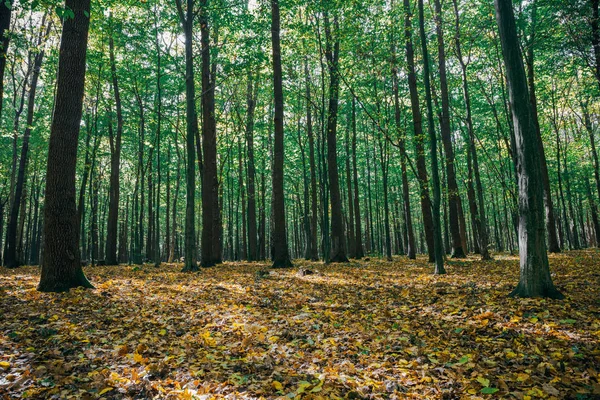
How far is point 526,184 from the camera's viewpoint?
5891mm

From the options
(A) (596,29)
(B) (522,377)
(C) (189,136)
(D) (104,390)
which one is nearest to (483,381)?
(B) (522,377)

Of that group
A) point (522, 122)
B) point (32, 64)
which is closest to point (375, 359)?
point (522, 122)

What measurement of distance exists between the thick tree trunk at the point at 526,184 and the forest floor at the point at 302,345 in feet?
1.40

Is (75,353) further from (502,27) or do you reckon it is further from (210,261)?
(210,261)

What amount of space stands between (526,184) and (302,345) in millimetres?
4888

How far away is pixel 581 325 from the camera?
4340mm

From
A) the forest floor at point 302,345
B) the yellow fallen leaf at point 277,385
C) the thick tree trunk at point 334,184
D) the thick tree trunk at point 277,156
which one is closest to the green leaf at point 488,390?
the forest floor at point 302,345

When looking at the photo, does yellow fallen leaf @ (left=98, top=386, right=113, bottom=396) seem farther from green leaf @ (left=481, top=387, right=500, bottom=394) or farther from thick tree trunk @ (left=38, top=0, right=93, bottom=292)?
thick tree trunk @ (left=38, top=0, right=93, bottom=292)

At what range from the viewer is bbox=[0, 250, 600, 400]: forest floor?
120 inches

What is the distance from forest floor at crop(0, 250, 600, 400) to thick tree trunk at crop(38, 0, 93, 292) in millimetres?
594

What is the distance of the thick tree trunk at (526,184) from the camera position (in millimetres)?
5691

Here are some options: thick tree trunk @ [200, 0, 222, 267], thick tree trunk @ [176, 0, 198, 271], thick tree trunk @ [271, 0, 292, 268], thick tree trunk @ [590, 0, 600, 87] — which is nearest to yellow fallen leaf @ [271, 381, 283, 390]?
thick tree trunk @ [176, 0, 198, 271]

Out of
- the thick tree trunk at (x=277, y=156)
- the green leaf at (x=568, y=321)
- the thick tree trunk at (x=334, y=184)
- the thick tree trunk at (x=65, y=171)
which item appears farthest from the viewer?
the thick tree trunk at (x=334, y=184)

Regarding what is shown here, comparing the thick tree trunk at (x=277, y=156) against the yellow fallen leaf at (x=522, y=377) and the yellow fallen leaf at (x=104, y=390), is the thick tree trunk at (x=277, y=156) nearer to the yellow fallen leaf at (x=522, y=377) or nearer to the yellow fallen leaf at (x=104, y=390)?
the yellow fallen leaf at (x=104, y=390)
